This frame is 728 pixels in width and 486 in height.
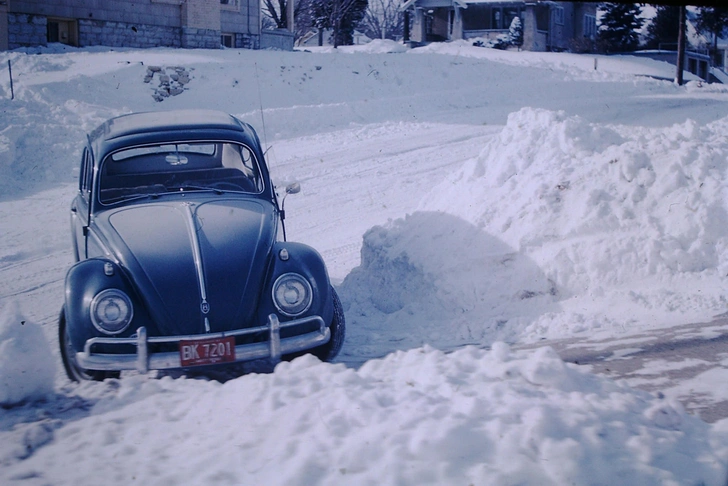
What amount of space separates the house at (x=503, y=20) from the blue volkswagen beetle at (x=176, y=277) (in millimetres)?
32089

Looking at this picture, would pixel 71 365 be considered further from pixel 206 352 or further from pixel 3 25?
pixel 3 25

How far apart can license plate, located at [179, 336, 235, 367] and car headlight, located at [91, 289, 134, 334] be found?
15.3 inches

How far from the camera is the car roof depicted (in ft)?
18.1

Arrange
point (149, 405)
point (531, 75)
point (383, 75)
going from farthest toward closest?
point (531, 75) → point (383, 75) → point (149, 405)

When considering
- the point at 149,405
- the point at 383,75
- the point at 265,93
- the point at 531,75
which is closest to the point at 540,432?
the point at 149,405

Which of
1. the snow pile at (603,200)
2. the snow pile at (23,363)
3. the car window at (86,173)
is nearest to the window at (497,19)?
the snow pile at (603,200)

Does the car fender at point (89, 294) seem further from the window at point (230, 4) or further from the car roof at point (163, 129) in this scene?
the window at point (230, 4)

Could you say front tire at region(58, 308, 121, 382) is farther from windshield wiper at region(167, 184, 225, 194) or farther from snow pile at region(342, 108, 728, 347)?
snow pile at region(342, 108, 728, 347)

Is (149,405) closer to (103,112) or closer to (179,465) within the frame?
(179,465)

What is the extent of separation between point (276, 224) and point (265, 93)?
1221cm

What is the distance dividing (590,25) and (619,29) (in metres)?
9.99

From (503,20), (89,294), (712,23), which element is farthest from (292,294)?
(503,20)

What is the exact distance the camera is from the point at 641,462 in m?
Answer: 2.71

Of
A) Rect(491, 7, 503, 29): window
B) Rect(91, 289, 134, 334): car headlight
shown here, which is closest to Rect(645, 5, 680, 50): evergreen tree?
Rect(491, 7, 503, 29): window
